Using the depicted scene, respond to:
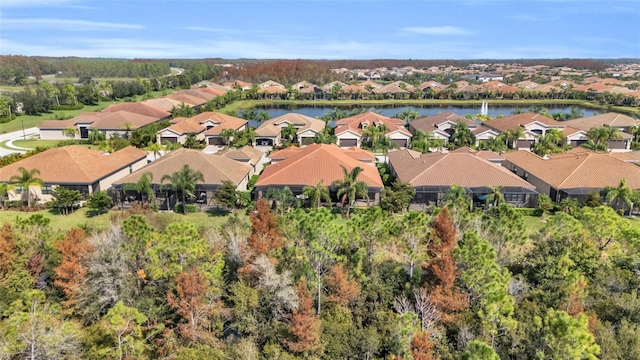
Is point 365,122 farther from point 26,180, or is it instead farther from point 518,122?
point 26,180

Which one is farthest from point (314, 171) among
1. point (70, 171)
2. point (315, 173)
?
point (70, 171)

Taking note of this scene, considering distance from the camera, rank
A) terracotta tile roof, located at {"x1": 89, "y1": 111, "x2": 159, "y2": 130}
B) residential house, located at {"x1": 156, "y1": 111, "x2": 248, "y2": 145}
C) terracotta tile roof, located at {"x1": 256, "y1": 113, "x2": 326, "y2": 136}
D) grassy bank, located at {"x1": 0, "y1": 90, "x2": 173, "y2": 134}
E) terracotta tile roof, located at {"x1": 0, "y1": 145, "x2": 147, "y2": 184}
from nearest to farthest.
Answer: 1. terracotta tile roof, located at {"x1": 0, "y1": 145, "x2": 147, "y2": 184}
2. terracotta tile roof, located at {"x1": 256, "y1": 113, "x2": 326, "y2": 136}
3. residential house, located at {"x1": 156, "y1": 111, "x2": 248, "y2": 145}
4. terracotta tile roof, located at {"x1": 89, "y1": 111, "x2": 159, "y2": 130}
5. grassy bank, located at {"x1": 0, "y1": 90, "x2": 173, "y2": 134}

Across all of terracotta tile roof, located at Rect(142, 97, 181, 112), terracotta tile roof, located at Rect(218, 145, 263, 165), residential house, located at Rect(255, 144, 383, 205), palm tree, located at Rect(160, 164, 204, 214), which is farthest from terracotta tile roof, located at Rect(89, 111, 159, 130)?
palm tree, located at Rect(160, 164, 204, 214)

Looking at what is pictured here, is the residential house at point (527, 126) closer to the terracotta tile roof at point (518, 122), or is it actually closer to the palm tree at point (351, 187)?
the terracotta tile roof at point (518, 122)

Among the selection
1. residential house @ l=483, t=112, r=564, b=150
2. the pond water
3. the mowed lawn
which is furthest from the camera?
the pond water

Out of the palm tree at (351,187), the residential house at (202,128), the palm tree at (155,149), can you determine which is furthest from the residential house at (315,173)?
the residential house at (202,128)

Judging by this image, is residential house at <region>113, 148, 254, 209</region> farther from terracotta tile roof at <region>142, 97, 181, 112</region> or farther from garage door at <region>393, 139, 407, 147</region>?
terracotta tile roof at <region>142, 97, 181, 112</region>
